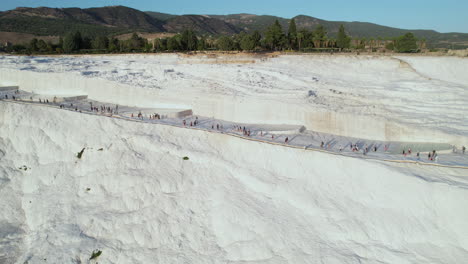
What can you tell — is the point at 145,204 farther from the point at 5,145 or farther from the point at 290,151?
the point at 5,145

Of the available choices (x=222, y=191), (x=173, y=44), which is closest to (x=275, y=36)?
(x=173, y=44)

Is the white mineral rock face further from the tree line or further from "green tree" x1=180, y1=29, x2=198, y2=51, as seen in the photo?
"green tree" x1=180, y1=29, x2=198, y2=51

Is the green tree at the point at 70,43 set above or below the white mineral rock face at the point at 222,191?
above

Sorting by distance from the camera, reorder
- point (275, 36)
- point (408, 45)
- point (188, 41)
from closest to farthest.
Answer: point (408, 45) < point (275, 36) < point (188, 41)

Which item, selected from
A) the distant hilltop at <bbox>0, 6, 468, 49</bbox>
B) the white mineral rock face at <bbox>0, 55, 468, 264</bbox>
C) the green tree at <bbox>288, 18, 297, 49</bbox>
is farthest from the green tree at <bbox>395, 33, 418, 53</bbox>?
the distant hilltop at <bbox>0, 6, 468, 49</bbox>

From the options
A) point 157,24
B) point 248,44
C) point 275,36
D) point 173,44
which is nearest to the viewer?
point 248,44

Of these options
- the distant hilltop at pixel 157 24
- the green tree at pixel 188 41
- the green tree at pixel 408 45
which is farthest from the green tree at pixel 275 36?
the distant hilltop at pixel 157 24

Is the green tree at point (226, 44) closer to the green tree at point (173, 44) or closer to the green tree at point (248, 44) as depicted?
the green tree at point (248, 44)

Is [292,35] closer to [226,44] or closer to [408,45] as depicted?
[226,44]
